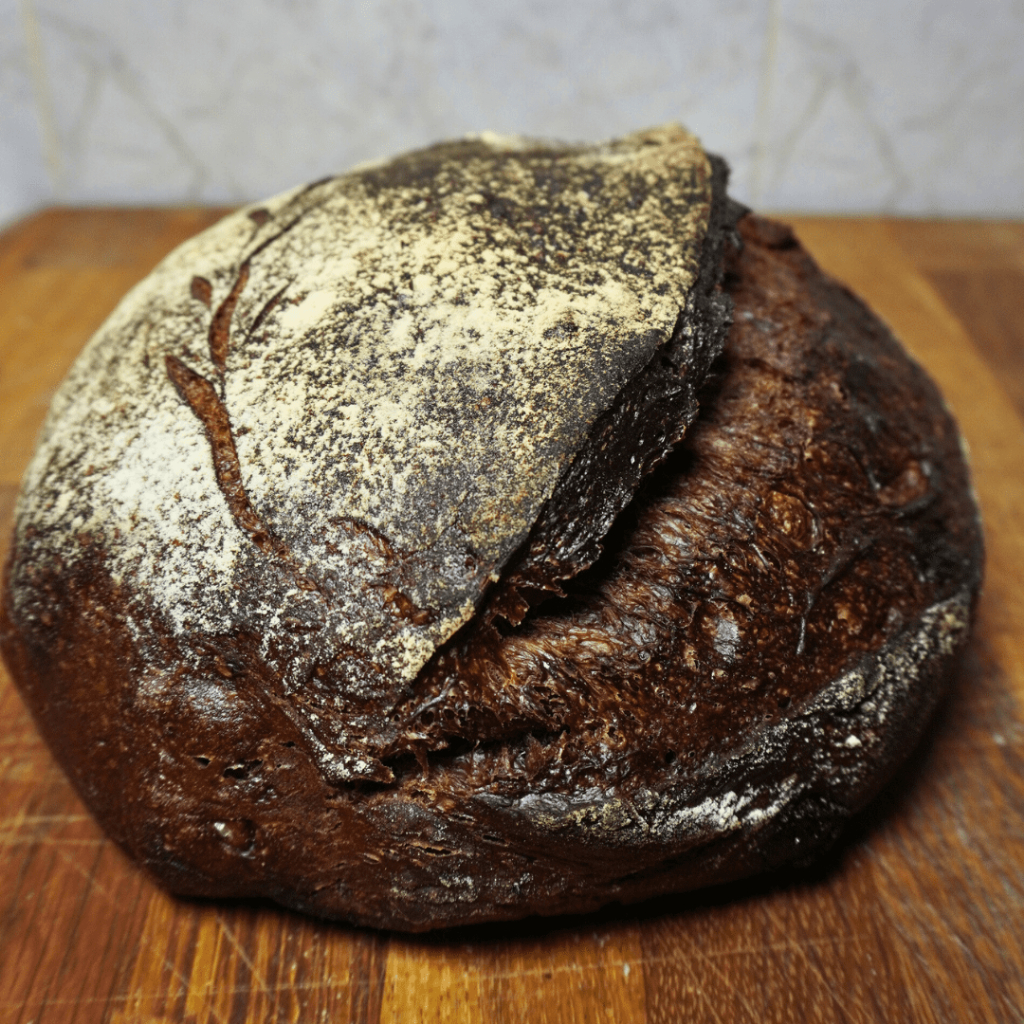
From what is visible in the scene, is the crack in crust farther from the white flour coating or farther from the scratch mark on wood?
the scratch mark on wood

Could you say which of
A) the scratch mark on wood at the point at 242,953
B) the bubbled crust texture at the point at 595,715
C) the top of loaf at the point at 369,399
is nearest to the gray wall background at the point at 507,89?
the top of loaf at the point at 369,399

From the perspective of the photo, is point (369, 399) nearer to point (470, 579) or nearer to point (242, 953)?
point (470, 579)

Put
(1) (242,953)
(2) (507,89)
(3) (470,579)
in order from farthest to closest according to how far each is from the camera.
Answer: (2) (507,89)
(1) (242,953)
(3) (470,579)

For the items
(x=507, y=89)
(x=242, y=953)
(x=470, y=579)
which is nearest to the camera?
(x=470, y=579)

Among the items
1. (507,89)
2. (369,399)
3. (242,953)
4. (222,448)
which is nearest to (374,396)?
(369,399)

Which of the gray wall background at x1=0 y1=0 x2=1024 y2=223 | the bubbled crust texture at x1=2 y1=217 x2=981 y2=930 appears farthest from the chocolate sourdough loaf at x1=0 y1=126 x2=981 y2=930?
the gray wall background at x1=0 y1=0 x2=1024 y2=223

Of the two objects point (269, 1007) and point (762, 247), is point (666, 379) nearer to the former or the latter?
point (762, 247)

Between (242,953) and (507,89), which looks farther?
(507,89)

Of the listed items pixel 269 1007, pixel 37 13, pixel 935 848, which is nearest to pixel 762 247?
pixel 935 848
